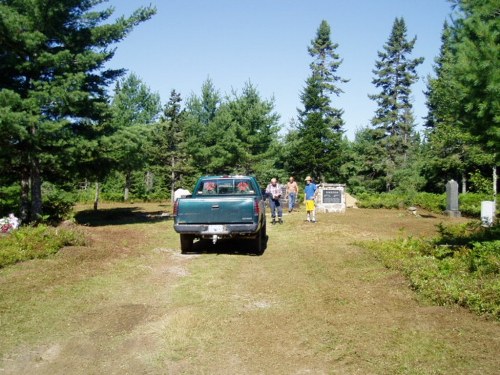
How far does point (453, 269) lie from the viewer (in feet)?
25.8

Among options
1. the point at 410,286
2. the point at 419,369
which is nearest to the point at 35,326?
the point at 419,369

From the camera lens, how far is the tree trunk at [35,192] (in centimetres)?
1573

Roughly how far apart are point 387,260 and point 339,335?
15.4 feet

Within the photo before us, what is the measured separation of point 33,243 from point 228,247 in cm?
511

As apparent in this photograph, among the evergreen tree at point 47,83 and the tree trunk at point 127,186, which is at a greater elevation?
the evergreen tree at point 47,83

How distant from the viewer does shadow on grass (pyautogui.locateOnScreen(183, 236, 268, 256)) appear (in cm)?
1169

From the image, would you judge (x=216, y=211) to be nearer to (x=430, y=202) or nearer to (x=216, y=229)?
(x=216, y=229)

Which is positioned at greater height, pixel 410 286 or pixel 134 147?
pixel 134 147

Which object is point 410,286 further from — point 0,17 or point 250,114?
point 250,114

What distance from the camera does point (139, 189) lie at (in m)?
47.9

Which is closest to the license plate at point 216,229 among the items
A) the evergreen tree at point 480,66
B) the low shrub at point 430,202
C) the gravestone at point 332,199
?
the evergreen tree at point 480,66

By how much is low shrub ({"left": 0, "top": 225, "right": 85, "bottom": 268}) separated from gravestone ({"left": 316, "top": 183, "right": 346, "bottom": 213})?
15512 millimetres

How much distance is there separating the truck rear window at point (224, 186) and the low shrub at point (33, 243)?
370 cm

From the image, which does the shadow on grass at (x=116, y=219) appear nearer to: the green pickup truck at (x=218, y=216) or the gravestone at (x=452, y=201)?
the green pickup truck at (x=218, y=216)
